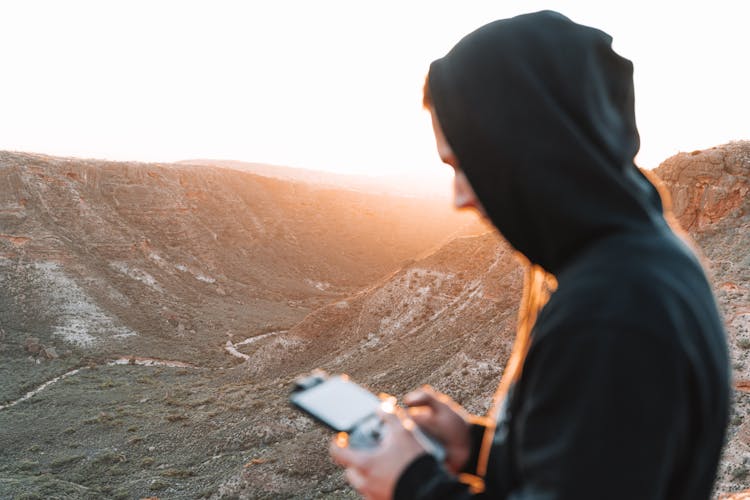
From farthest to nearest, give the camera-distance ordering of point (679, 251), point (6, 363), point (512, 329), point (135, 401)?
1. point (6, 363)
2. point (135, 401)
3. point (512, 329)
4. point (679, 251)

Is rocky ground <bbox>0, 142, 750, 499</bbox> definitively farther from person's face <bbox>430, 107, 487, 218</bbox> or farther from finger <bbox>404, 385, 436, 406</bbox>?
person's face <bbox>430, 107, 487, 218</bbox>

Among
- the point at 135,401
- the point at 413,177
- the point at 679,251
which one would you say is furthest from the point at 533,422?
the point at 413,177

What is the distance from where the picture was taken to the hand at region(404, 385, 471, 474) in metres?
1.52

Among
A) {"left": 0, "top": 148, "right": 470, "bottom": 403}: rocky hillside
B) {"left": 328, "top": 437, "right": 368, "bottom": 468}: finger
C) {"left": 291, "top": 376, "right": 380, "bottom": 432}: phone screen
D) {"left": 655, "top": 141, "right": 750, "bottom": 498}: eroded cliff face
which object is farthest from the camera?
{"left": 0, "top": 148, "right": 470, "bottom": 403}: rocky hillside

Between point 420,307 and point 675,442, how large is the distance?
58.8ft

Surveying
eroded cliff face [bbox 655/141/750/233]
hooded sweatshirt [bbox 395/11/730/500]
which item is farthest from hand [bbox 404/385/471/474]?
eroded cliff face [bbox 655/141/750/233]

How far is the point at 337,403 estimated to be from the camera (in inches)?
57.1

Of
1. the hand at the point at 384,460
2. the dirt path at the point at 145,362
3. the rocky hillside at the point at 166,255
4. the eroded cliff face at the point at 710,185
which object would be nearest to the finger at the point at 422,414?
the hand at the point at 384,460

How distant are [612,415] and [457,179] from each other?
0.64 m

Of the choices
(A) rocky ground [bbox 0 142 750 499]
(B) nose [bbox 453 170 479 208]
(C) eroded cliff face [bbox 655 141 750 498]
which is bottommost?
(A) rocky ground [bbox 0 142 750 499]

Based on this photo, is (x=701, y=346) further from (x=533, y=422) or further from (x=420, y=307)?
Answer: (x=420, y=307)

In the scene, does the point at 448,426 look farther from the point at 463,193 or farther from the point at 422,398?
the point at 463,193

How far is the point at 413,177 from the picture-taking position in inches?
5906

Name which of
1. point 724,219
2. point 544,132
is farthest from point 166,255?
point 544,132
